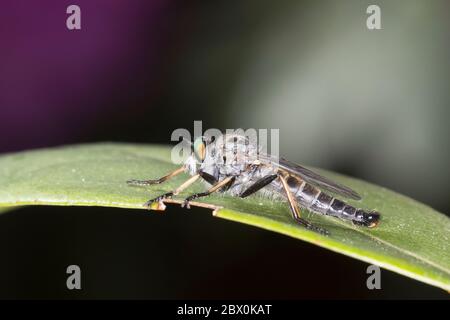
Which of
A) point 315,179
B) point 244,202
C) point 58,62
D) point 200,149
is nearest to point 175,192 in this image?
point 244,202

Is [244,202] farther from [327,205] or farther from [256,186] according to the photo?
[327,205]

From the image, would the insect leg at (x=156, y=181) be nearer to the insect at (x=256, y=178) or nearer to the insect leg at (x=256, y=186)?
the insect at (x=256, y=178)

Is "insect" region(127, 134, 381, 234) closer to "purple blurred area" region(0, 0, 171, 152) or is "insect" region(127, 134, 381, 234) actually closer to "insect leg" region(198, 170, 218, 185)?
"insect leg" region(198, 170, 218, 185)

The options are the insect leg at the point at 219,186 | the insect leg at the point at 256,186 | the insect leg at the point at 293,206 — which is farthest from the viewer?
the insect leg at the point at 256,186

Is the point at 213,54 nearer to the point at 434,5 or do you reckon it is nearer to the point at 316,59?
the point at 316,59

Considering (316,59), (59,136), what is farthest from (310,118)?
(59,136)

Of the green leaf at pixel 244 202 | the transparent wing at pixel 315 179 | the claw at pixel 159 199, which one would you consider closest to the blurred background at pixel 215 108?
the green leaf at pixel 244 202

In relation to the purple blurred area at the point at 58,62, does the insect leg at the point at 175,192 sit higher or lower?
lower

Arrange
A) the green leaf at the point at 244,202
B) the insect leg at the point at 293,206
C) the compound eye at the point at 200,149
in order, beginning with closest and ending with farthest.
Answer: the green leaf at the point at 244,202, the insect leg at the point at 293,206, the compound eye at the point at 200,149
